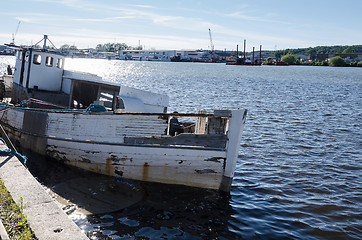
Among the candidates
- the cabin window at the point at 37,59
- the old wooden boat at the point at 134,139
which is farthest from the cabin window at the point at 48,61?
the old wooden boat at the point at 134,139

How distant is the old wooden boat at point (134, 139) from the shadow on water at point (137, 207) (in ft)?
1.30

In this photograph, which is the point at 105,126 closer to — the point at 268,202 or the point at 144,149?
the point at 144,149

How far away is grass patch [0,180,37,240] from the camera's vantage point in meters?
5.34

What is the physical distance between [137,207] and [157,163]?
1614 mm

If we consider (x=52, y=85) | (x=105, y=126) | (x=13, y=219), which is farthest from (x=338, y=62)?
(x=13, y=219)

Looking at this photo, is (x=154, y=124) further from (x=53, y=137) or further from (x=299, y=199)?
(x=299, y=199)

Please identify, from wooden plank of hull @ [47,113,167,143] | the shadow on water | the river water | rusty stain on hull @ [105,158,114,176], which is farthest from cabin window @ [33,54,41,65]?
rusty stain on hull @ [105,158,114,176]

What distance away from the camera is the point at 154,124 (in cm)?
1026

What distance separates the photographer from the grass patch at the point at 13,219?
5.34 m

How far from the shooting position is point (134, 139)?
34.0 ft

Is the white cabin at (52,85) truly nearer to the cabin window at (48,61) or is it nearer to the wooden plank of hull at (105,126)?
the cabin window at (48,61)

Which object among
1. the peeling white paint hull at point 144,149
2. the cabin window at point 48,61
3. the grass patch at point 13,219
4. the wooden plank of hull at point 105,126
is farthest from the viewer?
the cabin window at point 48,61

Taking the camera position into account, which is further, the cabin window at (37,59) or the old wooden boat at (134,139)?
the cabin window at (37,59)

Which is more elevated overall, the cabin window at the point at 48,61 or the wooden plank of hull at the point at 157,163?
the cabin window at the point at 48,61
